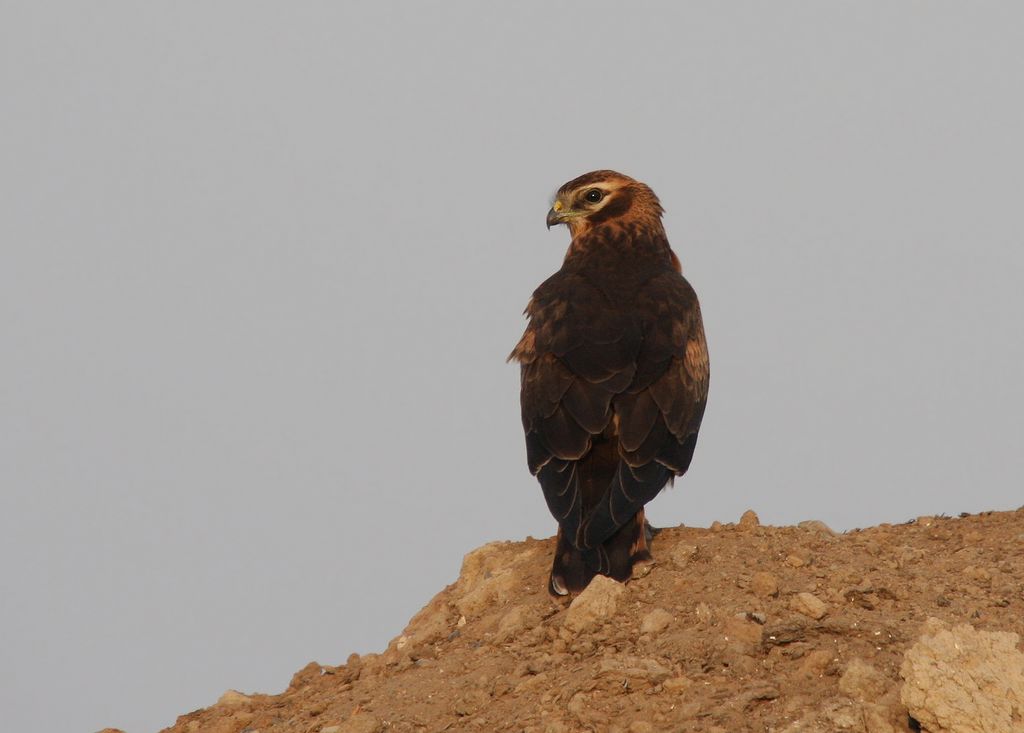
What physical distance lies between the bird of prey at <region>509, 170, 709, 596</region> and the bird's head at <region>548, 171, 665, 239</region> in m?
0.87

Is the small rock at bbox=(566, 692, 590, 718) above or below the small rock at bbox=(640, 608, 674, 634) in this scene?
below

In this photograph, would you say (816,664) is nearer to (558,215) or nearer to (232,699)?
(232,699)

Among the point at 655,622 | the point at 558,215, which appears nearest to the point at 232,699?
the point at 655,622

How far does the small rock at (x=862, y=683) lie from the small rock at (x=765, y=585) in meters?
1.30

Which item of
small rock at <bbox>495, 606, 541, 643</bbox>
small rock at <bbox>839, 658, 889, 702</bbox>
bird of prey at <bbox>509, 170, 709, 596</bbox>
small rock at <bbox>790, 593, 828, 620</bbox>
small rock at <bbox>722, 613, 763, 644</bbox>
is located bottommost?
small rock at <bbox>839, 658, 889, 702</bbox>

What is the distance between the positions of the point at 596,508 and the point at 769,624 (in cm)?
164

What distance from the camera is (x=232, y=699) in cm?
1040

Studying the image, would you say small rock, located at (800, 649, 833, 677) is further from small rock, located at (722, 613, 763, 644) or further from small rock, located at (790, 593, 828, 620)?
small rock, located at (790, 593, 828, 620)

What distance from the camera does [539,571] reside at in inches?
417

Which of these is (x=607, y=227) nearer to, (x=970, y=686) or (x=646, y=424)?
(x=646, y=424)

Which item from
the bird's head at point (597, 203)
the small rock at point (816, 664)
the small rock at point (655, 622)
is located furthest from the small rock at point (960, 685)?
the bird's head at point (597, 203)

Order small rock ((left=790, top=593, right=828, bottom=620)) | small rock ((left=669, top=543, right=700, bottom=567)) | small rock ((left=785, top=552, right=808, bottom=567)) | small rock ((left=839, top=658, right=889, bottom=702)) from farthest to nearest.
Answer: small rock ((left=669, top=543, right=700, bottom=567))
small rock ((left=785, top=552, right=808, bottom=567))
small rock ((left=790, top=593, right=828, bottom=620))
small rock ((left=839, top=658, right=889, bottom=702))

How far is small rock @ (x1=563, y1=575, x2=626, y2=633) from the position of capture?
9.31m

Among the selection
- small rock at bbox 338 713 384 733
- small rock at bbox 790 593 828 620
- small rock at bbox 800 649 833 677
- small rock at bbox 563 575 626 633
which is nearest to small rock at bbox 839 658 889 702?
small rock at bbox 800 649 833 677
